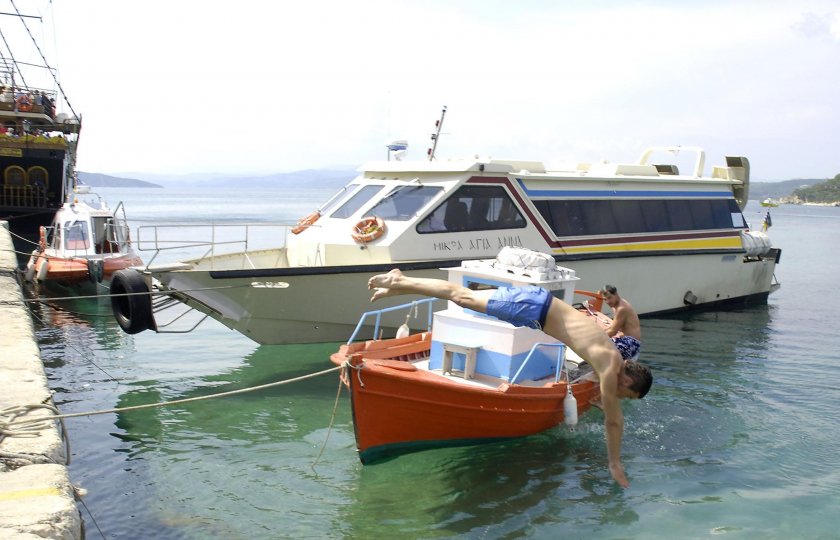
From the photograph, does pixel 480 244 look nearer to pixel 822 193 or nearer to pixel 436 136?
pixel 436 136

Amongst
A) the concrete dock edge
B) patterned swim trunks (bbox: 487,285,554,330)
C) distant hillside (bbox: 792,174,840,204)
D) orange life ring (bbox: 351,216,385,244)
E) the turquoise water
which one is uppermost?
distant hillside (bbox: 792,174,840,204)

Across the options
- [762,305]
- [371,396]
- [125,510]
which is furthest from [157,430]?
[762,305]

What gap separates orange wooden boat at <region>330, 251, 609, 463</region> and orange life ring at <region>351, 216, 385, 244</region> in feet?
8.95

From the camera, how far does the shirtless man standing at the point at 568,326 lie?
6035 mm

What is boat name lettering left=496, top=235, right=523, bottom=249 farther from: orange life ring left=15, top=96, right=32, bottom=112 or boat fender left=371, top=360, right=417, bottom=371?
orange life ring left=15, top=96, right=32, bottom=112

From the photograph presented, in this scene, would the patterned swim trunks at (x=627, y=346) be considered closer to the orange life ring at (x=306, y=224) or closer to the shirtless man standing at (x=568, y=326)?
the shirtless man standing at (x=568, y=326)

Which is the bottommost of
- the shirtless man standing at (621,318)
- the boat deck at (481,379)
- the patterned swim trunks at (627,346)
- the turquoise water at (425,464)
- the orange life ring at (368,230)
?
the turquoise water at (425,464)

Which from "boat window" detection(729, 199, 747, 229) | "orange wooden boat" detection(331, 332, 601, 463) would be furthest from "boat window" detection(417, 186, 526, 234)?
"boat window" detection(729, 199, 747, 229)

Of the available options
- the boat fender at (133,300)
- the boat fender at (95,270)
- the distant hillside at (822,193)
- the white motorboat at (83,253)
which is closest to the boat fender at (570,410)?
the boat fender at (133,300)

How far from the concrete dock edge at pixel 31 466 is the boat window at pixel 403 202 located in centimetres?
548

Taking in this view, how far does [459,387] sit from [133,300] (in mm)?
4708

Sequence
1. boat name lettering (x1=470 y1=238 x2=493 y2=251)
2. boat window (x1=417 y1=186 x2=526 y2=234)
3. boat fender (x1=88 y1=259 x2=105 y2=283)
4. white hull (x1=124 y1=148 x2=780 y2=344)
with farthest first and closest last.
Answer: boat fender (x1=88 y1=259 x2=105 y2=283) → boat name lettering (x1=470 y1=238 x2=493 y2=251) → boat window (x1=417 y1=186 x2=526 y2=234) → white hull (x1=124 y1=148 x2=780 y2=344)

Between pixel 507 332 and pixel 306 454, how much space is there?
259cm

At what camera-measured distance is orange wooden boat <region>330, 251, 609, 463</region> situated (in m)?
7.53
